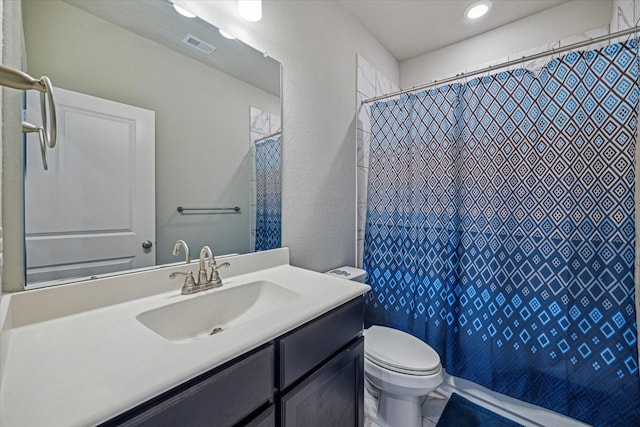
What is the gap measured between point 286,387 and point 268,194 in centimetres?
89

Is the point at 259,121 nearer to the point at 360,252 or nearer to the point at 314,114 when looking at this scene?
the point at 314,114

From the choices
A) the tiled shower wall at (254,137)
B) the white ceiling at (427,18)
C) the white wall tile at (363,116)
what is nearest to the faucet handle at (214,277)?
the tiled shower wall at (254,137)

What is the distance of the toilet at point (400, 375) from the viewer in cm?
128

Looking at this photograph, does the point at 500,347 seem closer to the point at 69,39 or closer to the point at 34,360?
the point at 34,360

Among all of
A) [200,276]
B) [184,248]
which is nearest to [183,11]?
[184,248]

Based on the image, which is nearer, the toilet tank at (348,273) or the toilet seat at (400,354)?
the toilet seat at (400,354)

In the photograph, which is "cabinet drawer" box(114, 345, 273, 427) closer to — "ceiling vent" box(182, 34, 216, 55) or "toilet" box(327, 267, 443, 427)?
"toilet" box(327, 267, 443, 427)

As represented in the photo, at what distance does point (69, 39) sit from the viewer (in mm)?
841

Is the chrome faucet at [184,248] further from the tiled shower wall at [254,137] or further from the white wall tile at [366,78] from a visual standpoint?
the white wall tile at [366,78]

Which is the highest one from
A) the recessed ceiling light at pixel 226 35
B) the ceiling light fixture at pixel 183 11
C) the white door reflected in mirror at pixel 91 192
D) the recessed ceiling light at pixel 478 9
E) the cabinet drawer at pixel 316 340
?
the recessed ceiling light at pixel 478 9

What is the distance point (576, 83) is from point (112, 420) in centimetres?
202

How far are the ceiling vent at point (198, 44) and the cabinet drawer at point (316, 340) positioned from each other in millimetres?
1198

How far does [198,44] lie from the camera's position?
3.76 ft

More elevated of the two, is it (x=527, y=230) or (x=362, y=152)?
(x=362, y=152)
